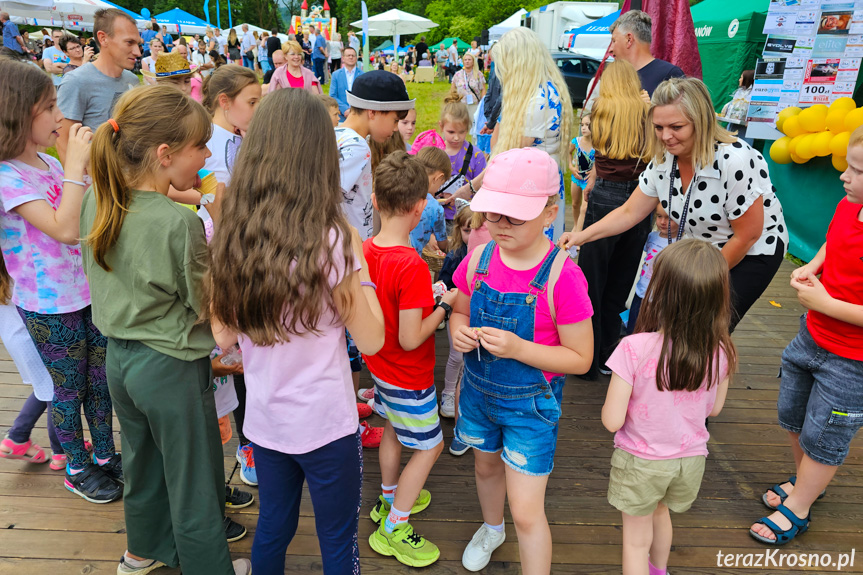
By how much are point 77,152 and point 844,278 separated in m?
2.96

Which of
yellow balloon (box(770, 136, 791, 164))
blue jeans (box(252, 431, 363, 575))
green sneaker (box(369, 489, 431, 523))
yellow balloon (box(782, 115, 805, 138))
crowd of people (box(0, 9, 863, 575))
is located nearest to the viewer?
crowd of people (box(0, 9, 863, 575))

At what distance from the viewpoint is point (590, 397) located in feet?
11.8

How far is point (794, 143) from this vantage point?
19.3ft

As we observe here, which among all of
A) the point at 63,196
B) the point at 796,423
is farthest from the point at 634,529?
the point at 63,196

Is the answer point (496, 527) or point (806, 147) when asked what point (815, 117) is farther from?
point (496, 527)

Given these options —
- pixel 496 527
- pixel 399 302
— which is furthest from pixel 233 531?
pixel 399 302

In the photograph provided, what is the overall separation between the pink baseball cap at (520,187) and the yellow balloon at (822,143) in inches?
196

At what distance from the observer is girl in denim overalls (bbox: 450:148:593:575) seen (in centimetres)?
184

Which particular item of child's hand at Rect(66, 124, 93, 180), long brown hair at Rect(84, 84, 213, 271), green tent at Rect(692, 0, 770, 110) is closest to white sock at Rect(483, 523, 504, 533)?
long brown hair at Rect(84, 84, 213, 271)

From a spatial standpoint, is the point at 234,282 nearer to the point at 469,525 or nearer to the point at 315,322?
the point at 315,322

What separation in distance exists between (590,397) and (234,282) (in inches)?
104

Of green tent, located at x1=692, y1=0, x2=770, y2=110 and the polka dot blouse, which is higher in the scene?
green tent, located at x1=692, y1=0, x2=770, y2=110

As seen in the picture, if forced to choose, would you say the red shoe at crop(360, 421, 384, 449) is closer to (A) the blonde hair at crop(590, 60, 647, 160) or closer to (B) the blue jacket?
(A) the blonde hair at crop(590, 60, 647, 160)

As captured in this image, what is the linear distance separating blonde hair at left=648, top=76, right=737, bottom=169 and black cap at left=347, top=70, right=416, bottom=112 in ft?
3.97
